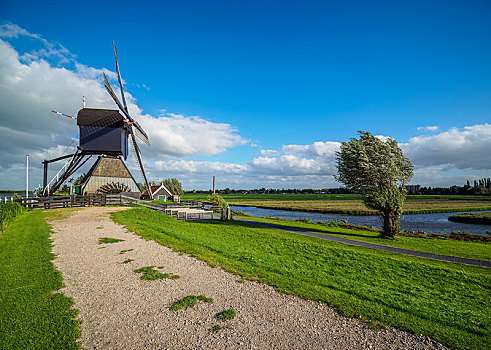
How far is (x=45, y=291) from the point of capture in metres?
6.23

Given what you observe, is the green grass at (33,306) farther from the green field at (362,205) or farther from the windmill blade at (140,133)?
the windmill blade at (140,133)

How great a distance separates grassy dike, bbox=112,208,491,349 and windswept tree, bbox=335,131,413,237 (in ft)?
25.4

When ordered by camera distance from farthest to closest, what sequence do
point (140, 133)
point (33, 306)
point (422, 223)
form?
point (140, 133)
point (422, 223)
point (33, 306)

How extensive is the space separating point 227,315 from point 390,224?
1874cm

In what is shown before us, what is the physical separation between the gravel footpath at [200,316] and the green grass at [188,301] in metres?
0.15

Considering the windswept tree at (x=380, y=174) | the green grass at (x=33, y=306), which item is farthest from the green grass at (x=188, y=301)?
the windswept tree at (x=380, y=174)

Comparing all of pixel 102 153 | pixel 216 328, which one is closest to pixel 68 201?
pixel 102 153

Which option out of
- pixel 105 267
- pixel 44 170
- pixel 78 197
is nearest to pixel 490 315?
pixel 105 267

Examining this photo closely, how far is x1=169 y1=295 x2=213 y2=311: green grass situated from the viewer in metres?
5.48

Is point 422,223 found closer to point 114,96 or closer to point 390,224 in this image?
point 390,224

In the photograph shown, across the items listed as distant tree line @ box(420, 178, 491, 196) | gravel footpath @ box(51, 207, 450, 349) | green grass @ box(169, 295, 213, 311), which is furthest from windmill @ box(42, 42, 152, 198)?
distant tree line @ box(420, 178, 491, 196)

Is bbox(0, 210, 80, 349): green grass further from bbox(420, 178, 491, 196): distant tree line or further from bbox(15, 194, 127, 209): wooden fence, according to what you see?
bbox(420, 178, 491, 196): distant tree line

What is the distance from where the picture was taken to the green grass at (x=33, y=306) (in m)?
4.28

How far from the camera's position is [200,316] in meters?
5.11
